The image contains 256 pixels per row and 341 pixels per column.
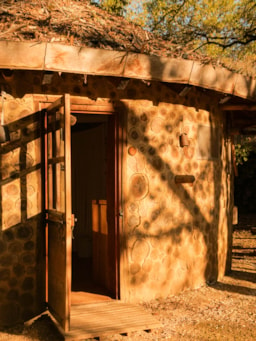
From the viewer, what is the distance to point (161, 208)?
554 cm

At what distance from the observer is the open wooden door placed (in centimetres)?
408

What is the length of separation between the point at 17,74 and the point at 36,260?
204cm

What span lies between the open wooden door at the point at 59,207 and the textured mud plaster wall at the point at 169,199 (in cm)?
97

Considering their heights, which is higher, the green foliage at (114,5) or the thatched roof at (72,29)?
the green foliage at (114,5)

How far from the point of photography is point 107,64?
4.73 m

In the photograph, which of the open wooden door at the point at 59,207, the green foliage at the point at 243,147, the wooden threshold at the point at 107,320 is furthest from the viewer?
the green foliage at the point at 243,147

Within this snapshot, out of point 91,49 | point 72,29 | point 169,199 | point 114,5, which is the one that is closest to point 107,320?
point 169,199

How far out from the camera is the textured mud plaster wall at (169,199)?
17.4 feet

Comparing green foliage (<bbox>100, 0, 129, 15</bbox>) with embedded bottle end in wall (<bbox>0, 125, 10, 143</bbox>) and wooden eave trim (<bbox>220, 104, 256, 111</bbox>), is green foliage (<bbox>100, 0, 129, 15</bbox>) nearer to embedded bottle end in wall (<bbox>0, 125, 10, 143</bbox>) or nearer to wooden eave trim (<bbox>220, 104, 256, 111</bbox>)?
wooden eave trim (<bbox>220, 104, 256, 111</bbox>)

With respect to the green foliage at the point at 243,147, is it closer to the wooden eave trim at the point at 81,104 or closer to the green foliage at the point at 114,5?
the green foliage at the point at 114,5

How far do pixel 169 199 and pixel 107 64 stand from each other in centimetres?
192

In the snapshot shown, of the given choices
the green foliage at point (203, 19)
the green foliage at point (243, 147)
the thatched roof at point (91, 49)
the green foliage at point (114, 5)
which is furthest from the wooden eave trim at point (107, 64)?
the green foliage at point (203, 19)

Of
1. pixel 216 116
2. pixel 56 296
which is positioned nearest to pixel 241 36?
pixel 216 116

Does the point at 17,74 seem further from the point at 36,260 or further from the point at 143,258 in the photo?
the point at 143,258
